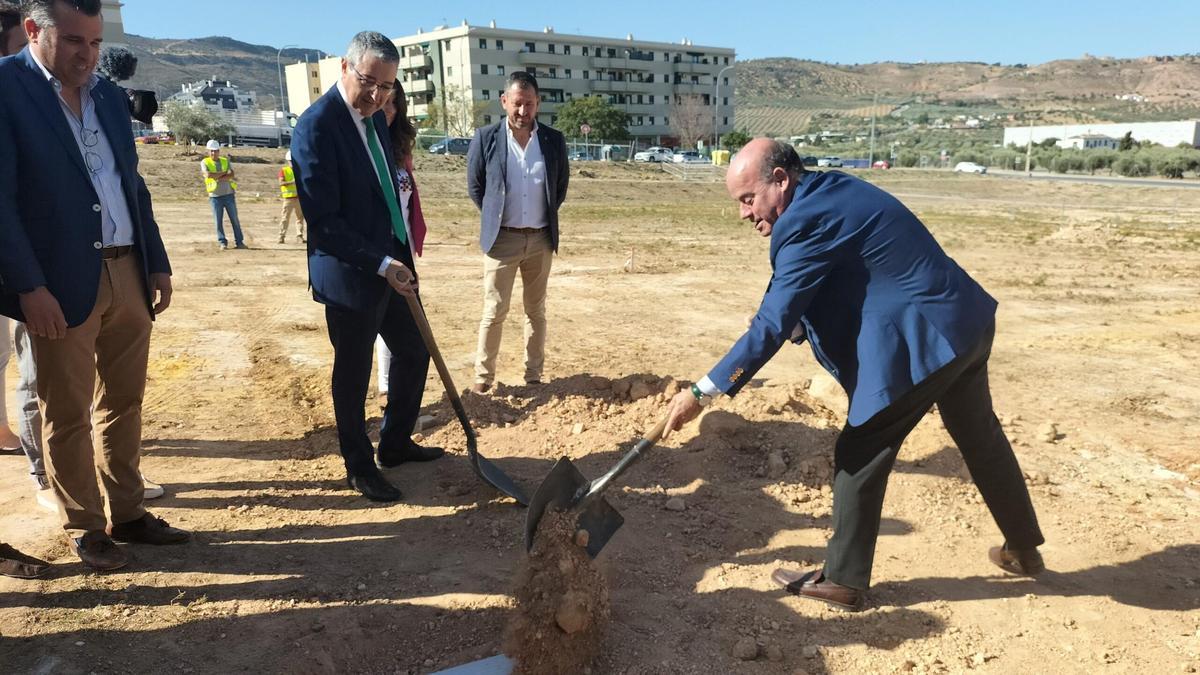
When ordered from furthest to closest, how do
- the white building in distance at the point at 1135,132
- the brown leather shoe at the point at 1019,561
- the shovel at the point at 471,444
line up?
the white building in distance at the point at 1135,132, the shovel at the point at 471,444, the brown leather shoe at the point at 1019,561

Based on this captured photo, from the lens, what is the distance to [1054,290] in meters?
10.2

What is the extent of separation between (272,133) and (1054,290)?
48.4m

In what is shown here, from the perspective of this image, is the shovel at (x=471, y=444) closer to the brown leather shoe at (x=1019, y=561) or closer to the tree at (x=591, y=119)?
the brown leather shoe at (x=1019, y=561)

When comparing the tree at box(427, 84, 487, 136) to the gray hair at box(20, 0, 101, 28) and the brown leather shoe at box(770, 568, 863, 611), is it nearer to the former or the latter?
the gray hair at box(20, 0, 101, 28)

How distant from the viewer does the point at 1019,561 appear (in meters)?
3.26

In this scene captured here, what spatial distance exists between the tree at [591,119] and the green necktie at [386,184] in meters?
58.6

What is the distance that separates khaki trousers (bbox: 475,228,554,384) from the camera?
16.5ft

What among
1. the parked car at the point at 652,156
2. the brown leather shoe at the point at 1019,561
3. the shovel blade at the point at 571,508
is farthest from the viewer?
the parked car at the point at 652,156

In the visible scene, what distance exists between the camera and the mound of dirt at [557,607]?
2664 millimetres

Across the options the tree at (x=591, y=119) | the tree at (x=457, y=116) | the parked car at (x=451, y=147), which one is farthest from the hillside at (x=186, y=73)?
the parked car at (x=451, y=147)

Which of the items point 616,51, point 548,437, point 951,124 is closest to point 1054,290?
point 548,437

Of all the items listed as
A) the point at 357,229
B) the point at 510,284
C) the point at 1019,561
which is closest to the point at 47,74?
the point at 357,229

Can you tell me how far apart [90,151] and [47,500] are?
1806 mm

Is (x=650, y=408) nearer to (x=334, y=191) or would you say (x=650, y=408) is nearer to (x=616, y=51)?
(x=334, y=191)
